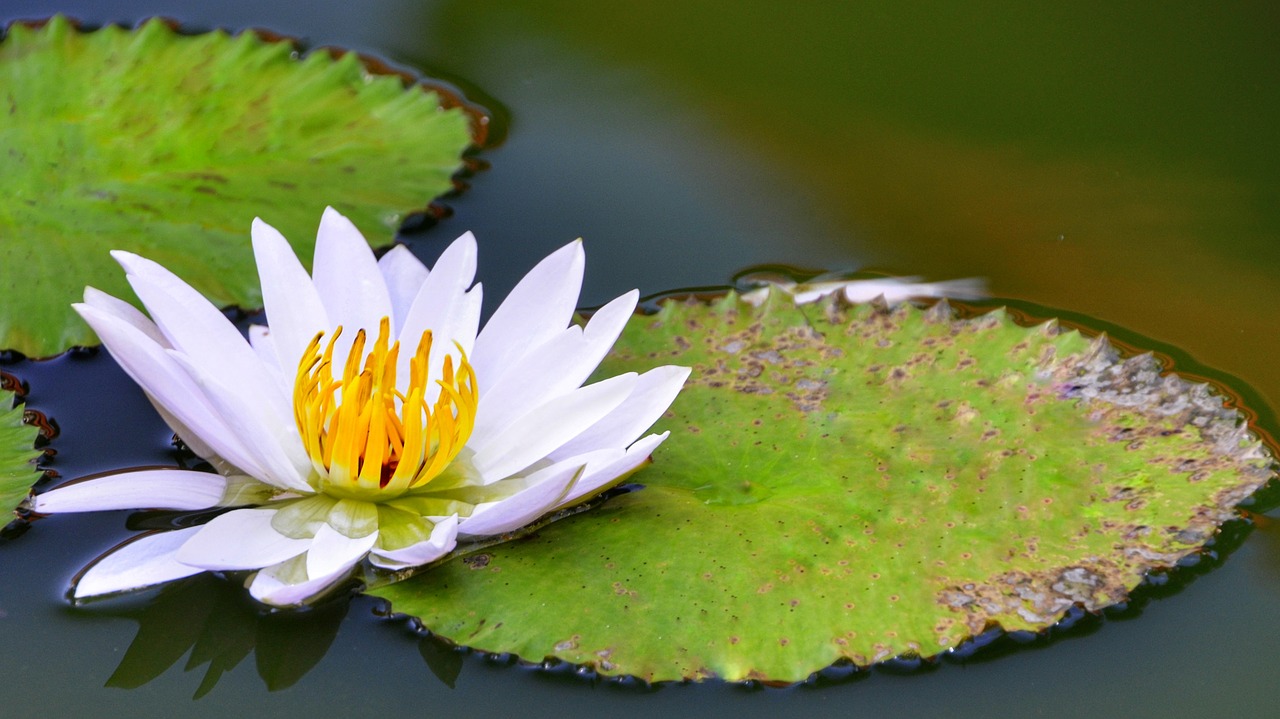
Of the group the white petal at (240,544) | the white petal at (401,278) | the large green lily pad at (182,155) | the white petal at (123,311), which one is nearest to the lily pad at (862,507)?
the white petal at (240,544)

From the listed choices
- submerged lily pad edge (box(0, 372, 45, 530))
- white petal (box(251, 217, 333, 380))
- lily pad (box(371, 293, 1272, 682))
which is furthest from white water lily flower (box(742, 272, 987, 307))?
submerged lily pad edge (box(0, 372, 45, 530))

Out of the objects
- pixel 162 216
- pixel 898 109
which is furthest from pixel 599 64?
pixel 162 216

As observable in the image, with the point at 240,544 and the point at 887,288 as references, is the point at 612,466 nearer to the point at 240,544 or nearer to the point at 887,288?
the point at 240,544

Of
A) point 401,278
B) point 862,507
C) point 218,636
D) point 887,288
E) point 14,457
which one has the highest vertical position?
point 887,288

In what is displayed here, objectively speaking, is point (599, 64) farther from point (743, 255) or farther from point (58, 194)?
point (58, 194)

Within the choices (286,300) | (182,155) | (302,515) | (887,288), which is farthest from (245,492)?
(887,288)

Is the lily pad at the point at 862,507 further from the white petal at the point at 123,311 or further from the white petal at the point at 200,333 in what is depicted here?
the white petal at the point at 123,311

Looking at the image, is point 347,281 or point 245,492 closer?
point 245,492
